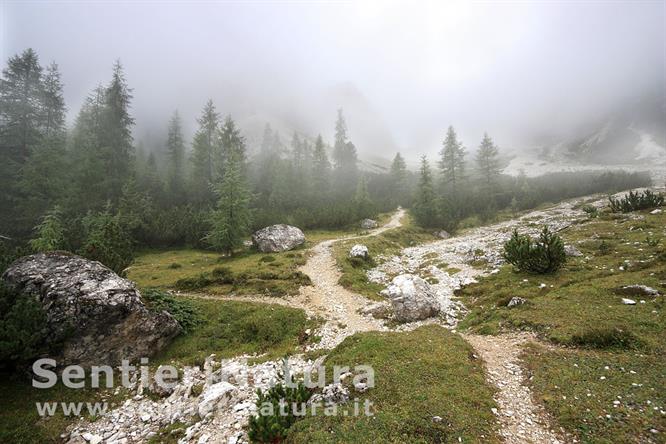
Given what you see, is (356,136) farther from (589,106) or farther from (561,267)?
(561,267)

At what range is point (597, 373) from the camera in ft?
24.5

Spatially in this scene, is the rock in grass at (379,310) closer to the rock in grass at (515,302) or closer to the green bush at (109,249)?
the rock in grass at (515,302)

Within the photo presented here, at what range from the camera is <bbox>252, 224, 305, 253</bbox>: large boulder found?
89.6 ft

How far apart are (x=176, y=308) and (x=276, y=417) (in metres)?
10.4

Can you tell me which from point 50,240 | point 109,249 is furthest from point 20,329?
point 50,240

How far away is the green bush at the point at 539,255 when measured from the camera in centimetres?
1541

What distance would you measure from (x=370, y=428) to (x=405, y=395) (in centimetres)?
150

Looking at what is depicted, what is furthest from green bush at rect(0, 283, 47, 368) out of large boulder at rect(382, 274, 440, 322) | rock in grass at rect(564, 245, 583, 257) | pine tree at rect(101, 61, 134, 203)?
pine tree at rect(101, 61, 134, 203)

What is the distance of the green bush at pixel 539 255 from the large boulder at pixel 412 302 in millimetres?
6622

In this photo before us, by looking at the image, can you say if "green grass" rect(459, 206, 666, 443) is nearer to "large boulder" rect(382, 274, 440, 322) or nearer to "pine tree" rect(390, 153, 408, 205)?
"large boulder" rect(382, 274, 440, 322)

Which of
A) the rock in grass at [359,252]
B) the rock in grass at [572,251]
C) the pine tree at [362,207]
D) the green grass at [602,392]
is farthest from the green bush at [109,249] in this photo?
the pine tree at [362,207]

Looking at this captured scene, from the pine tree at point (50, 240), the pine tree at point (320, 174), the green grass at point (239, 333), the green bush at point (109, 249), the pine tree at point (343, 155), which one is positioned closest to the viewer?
the green grass at point (239, 333)

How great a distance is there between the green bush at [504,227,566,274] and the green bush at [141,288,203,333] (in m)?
19.0

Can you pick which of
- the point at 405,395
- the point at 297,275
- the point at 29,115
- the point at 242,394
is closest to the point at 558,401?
the point at 405,395
